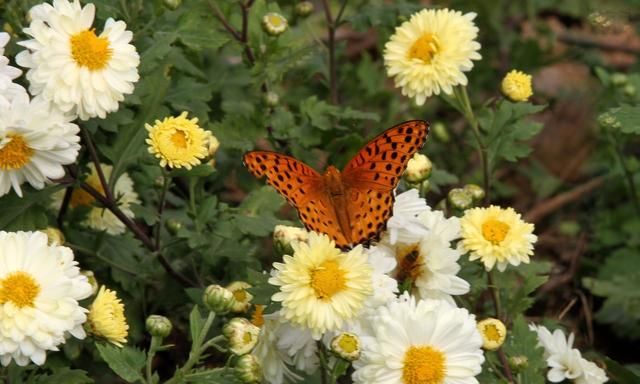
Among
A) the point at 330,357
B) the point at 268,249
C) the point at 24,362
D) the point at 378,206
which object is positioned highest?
the point at 378,206

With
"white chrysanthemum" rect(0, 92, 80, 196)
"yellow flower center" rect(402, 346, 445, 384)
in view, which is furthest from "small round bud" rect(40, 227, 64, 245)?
"yellow flower center" rect(402, 346, 445, 384)

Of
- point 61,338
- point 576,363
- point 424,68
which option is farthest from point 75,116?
point 576,363

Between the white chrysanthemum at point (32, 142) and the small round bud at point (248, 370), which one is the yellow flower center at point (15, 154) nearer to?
the white chrysanthemum at point (32, 142)

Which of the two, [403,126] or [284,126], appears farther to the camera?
[284,126]

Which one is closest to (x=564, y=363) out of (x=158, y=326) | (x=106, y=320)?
(x=158, y=326)

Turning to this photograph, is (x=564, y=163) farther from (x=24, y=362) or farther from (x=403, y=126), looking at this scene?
(x=24, y=362)

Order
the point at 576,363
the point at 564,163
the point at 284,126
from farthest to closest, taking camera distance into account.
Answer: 1. the point at 564,163
2. the point at 284,126
3. the point at 576,363

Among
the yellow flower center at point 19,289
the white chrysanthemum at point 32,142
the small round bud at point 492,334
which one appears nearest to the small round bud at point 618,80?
the small round bud at point 492,334

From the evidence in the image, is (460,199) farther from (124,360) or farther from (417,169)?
(124,360)

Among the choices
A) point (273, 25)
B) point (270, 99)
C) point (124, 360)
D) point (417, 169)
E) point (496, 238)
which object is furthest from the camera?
point (270, 99)
